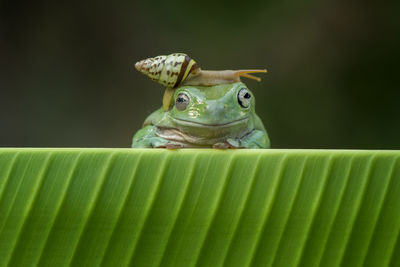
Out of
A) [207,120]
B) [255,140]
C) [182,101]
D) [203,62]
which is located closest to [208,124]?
[207,120]

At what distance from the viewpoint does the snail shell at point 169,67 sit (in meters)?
1.96

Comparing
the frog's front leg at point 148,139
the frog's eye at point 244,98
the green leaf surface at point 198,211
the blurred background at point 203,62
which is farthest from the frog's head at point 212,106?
the blurred background at point 203,62

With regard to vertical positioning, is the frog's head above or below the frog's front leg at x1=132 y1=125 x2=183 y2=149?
above

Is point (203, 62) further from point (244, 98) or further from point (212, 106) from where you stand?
point (212, 106)

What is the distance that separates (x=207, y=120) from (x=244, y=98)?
0.24 meters

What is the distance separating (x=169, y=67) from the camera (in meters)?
1.98

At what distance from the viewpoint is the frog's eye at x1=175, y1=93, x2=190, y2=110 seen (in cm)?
216

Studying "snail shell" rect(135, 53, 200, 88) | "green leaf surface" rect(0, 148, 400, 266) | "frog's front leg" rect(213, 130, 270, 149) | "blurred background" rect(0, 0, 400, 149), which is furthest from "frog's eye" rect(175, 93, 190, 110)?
"blurred background" rect(0, 0, 400, 149)

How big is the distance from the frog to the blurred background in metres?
2.01

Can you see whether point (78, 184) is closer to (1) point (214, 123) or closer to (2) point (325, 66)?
(1) point (214, 123)

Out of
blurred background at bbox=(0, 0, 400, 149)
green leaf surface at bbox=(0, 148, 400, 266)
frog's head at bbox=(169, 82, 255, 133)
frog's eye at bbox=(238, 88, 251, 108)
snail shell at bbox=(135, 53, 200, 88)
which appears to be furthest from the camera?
blurred background at bbox=(0, 0, 400, 149)

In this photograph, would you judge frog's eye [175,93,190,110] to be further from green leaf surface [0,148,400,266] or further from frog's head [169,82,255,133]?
green leaf surface [0,148,400,266]

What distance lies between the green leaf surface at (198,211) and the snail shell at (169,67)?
3.16 ft

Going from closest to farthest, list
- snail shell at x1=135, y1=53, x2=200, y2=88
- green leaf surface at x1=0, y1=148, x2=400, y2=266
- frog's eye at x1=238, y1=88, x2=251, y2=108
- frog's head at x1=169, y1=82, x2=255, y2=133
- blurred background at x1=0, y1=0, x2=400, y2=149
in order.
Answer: green leaf surface at x1=0, y1=148, x2=400, y2=266 < snail shell at x1=135, y1=53, x2=200, y2=88 < frog's head at x1=169, y1=82, x2=255, y2=133 < frog's eye at x1=238, y1=88, x2=251, y2=108 < blurred background at x1=0, y1=0, x2=400, y2=149
